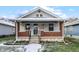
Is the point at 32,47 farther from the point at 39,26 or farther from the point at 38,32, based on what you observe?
the point at 39,26

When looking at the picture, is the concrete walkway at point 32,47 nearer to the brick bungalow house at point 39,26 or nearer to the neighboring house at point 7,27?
the brick bungalow house at point 39,26

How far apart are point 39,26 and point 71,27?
560 millimetres

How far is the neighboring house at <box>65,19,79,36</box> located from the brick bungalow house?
→ 0.09 meters

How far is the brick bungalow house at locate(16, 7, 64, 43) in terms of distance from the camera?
3.92 meters

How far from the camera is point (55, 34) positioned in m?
3.95

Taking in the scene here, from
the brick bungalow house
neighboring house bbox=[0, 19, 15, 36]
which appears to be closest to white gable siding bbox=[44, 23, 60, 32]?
the brick bungalow house

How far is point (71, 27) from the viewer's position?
395 cm

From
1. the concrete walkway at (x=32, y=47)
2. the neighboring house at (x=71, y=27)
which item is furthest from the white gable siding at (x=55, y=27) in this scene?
the concrete walkway at (x=32, y=47)

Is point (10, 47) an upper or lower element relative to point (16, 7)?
lower

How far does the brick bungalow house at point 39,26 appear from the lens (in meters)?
3.92
